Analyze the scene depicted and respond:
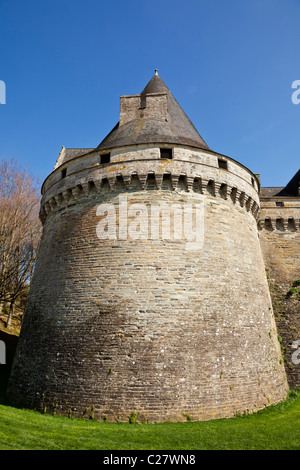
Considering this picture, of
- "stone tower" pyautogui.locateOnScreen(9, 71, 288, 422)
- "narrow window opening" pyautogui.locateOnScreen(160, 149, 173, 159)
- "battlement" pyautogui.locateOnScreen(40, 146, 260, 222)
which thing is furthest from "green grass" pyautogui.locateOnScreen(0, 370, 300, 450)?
"narrow window opening" pyautogui.locateOnScreen(160, 149, 173, 159)

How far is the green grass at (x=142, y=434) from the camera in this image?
5.92 m

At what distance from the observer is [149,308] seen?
8492 millimetres

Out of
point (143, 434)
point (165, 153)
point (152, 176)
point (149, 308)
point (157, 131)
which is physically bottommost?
point (143, 434)

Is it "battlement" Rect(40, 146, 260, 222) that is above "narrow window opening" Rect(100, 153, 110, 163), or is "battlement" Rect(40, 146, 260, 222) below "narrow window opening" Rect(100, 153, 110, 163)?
below

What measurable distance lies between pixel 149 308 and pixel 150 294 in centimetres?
39

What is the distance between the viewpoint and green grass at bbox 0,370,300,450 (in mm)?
5918

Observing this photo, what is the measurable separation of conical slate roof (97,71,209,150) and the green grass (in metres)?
8.21

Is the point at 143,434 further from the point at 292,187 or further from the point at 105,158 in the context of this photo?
the point at 292,187

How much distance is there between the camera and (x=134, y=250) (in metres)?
Answer: 9.19

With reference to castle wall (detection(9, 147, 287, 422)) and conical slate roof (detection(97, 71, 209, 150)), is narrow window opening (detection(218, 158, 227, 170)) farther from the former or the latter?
conical slate roof (detection(97, 71, 209, 150))

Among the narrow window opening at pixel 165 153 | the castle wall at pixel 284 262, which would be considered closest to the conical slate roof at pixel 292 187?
the castle wall at pixel 284 262

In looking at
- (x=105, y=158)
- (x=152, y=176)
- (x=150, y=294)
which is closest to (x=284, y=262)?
(x=152, y=176)

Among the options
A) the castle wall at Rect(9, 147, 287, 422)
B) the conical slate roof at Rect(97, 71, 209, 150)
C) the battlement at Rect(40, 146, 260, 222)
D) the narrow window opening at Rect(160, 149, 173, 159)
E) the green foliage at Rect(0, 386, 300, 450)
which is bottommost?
the green foliage at Rect(0, 386, 300, 450)
